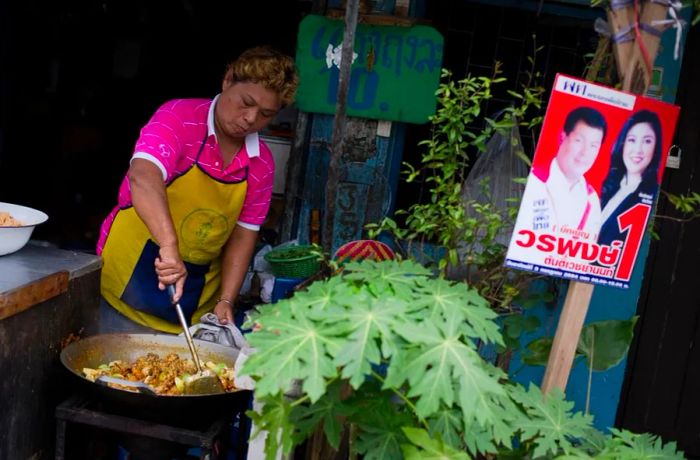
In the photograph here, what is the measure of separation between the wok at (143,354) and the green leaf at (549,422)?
3.57 feet

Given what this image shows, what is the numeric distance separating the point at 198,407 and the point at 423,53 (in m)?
2.70

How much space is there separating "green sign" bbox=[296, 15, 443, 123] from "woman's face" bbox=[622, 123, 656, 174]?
7.12 ft

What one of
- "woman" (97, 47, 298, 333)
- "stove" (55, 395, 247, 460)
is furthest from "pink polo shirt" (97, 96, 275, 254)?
"stove" (55, 395, 247, 460)

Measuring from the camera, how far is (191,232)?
151 inches

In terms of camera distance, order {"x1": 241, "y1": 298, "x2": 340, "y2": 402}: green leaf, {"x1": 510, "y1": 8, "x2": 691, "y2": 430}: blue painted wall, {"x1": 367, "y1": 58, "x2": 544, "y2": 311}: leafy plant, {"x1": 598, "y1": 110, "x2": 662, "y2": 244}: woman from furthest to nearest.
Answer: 1. {"x1": 510, "y1": 8, "x2": 691, "y2": 430}: blue painted wall
2. {"x1": 367, "y1": 58, "x2": 544, "y2": 311}: leafy plant
3. {"x1": 598, "y1": 110, "x2": 662, "y2": 244}: woman
4. {"x1": 241, "y1": 298, "x2": 340, "y2": 402}: green leaf

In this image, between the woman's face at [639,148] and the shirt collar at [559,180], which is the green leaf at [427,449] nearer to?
the shirt collar at [559,180]

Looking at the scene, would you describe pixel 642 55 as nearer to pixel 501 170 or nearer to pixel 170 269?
pixel 501 170

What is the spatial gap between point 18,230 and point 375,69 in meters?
2.36

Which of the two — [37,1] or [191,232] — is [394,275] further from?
[37,1]

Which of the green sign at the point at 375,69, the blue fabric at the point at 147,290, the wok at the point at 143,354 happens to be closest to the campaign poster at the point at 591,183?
the wok at the point at 143,354

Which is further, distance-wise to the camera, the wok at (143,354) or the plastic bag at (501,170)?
the plastic bag at (501,170)

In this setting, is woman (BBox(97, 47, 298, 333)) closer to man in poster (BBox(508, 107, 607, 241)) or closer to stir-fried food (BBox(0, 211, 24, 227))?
stir-fried food (BBox(0, 211, 24, 227))

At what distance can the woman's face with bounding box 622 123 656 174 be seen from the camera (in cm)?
261

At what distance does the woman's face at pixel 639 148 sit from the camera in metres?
2.61
